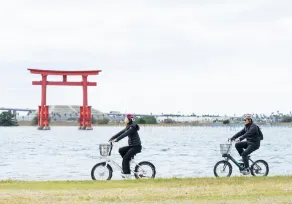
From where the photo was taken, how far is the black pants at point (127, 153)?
14891mm

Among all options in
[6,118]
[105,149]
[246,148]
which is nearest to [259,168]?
[246,148]

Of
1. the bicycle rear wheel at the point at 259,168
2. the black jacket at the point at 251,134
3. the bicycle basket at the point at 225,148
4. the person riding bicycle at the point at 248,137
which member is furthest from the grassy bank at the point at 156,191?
the bicycle basket at the point at 225,148

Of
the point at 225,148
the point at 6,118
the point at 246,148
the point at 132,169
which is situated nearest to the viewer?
the point at 132,169

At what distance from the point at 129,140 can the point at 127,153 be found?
31 centimetres

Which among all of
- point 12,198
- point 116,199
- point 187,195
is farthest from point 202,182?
point 12,198

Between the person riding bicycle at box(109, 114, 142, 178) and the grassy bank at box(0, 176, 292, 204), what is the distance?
61 centimetres

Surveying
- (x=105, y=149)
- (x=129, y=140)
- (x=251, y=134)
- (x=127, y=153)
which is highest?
(x=251, y=134)

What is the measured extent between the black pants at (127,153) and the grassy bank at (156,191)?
2.00 feet

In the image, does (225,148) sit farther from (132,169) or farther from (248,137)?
(132,169)

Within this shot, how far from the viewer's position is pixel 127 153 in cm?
1495

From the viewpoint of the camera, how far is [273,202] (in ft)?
36.4

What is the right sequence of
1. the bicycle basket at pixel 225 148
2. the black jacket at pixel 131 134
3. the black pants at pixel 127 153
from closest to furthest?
1. the black jacket at pixel 131 134
2. the black pants at pixel 127 153
3. the bicycle basket at pixel 225 148

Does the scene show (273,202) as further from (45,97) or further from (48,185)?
(45,97)

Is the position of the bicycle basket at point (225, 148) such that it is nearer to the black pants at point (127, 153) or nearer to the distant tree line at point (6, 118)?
the black pants at point (127, 153)
